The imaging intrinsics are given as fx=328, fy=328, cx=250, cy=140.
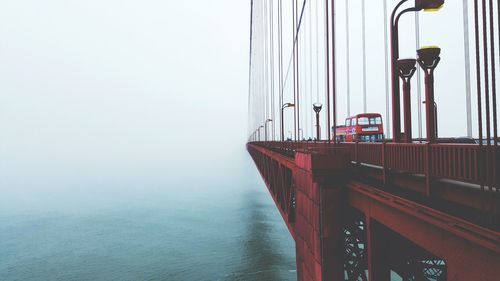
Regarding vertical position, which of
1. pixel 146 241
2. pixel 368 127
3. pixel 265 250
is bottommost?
pixel 146 241

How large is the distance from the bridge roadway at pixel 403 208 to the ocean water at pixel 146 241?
58.6 ft

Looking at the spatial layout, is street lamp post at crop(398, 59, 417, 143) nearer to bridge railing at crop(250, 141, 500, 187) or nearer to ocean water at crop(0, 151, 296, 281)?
bridge railing at crop(250, 141, 500, 187)

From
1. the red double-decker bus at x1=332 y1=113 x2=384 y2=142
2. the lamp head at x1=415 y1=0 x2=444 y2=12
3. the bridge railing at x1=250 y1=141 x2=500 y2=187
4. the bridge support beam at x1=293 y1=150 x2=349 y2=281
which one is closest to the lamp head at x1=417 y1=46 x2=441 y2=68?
the bridge railing at x1=250 y1=141 x2=500 y2=187

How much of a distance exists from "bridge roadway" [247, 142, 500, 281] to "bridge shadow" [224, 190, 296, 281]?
16376mm

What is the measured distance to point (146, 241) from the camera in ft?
117

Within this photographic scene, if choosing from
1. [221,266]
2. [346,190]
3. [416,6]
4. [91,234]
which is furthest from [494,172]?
[91,234]

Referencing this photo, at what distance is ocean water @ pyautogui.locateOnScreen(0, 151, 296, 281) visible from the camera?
87.9 feet

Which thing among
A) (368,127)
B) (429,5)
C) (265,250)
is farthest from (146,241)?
(429,5)

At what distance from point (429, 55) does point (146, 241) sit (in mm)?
35412

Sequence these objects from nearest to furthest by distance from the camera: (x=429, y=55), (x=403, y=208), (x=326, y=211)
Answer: (x=403, y=208) < (x=429, y=55) < (x=326, y=211)

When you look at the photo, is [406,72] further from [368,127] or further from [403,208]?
[368,127]

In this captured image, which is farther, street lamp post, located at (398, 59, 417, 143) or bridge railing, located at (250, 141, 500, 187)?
street lamp post, located at (398, 59, 417, 143)

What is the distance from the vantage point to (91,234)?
39188mm

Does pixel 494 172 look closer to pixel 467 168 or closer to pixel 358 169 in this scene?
pixel 467 168
